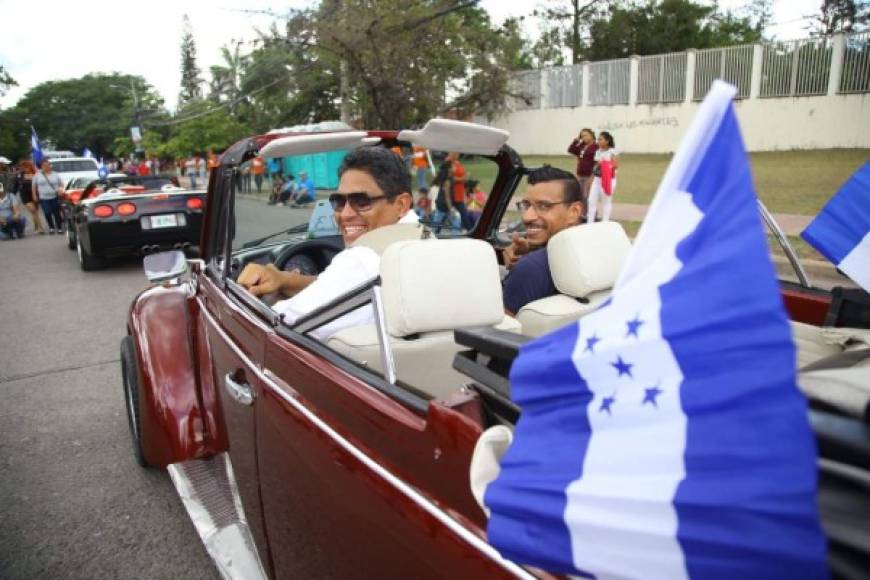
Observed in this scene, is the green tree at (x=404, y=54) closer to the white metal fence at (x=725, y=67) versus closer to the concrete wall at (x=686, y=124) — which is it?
the concrete wall at (x=686, y=124)

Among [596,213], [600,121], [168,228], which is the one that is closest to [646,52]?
[600,121]

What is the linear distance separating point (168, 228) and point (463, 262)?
820 centimetres

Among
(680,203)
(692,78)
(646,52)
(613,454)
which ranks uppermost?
(646,52)

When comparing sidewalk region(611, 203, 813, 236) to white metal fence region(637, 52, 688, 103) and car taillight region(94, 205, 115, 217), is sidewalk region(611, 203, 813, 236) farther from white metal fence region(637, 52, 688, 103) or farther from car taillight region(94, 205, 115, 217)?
white metal fence region(637, 52, 688, 103)

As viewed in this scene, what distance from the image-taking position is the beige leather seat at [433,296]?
1.45 meters

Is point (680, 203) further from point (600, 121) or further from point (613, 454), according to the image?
point (600, 121)

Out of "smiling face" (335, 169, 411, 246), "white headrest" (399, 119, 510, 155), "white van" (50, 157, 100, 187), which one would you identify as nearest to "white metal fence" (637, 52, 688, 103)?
"white van" (50, 157, 100, 187)

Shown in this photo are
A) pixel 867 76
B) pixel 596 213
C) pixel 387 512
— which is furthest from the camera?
pixel 867 76

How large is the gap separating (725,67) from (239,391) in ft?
81.1

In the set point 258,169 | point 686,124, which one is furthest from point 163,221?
point 686,124

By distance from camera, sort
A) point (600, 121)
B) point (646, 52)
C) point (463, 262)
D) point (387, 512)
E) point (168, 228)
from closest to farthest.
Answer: point (387, 512) → point (463, 262) → point (168, 228) → point (600, 121) → point (646, 52)

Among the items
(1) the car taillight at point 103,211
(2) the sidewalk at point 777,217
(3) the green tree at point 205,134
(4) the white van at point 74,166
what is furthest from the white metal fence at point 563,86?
(1) the car taillight at point 103,211

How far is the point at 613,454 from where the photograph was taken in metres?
0.75

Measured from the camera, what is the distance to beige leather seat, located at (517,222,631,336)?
1901 mm
